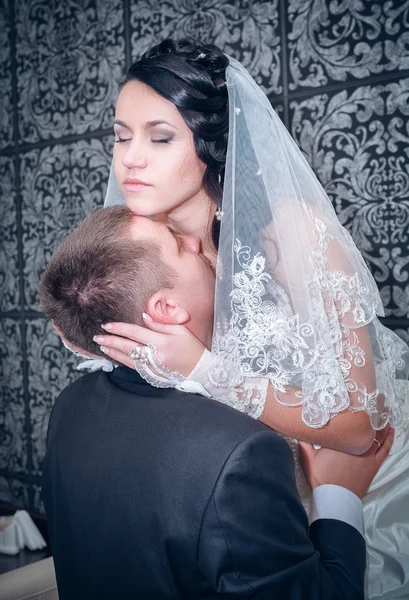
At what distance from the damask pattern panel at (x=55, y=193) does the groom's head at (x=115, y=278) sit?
187 centimetres

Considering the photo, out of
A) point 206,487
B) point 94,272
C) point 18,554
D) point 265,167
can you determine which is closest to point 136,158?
point 265,167

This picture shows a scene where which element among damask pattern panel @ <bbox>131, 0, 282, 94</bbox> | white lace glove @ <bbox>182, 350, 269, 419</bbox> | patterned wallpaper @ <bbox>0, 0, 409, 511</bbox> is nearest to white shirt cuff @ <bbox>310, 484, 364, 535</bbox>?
white lace glove @ <bbox>182, 350, 269, 419</bbox>

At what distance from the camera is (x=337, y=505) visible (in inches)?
47.9

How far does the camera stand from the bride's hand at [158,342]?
3.74 feet

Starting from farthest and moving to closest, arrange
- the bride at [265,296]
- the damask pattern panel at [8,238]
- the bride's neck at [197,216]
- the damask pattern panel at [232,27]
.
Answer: the damask pattern panel at [8,238] < the damask pattern panel at [232,27] < the bride's neck at [197,216] < the bride at [265,296]

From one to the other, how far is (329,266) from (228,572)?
2.43 ft

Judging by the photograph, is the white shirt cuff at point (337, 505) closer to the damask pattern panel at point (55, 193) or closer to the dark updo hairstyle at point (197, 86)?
the dark updo hairstyle at point (197, 86)

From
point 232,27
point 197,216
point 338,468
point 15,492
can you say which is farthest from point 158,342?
point 15,492

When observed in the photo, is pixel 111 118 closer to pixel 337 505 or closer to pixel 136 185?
pixel 136 185

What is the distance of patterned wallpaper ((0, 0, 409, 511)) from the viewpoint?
7.37 feet

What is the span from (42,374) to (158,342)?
7.60ft

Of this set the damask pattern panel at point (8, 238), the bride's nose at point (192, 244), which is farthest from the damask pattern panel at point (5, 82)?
the bride's nose at point (192, 244)

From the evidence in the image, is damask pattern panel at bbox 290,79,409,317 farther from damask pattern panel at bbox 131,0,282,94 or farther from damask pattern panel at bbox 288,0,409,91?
damask pattern panel at bbox 131,0,282,94

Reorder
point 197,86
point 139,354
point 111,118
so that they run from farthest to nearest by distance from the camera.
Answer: point 111,118
point 197,86
point 139,354
